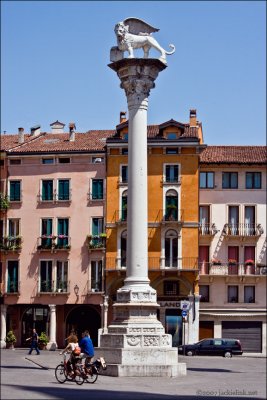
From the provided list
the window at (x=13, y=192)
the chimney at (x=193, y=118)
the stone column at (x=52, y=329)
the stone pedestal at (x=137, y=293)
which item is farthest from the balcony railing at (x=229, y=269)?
the stone pedestal at (x=137, y=293)

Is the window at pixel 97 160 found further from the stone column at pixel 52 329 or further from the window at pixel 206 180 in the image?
the stone column at pixel 52 329

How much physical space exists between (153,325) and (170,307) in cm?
3310

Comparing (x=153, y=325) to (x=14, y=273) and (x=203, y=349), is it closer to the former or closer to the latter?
(x=203, y=349)

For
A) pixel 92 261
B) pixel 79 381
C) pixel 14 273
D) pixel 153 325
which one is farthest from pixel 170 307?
pixel 79 381

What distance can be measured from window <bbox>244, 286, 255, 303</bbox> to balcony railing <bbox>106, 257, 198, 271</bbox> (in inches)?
171

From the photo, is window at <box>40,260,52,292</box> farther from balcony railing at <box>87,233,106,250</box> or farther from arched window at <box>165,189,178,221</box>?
arched window at <box>165,189,178,221</box>

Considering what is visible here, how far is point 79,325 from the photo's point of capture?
72.7 metres

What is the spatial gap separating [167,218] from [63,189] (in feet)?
24.9

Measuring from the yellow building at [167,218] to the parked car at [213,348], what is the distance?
806cm

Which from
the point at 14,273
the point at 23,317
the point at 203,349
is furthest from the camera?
the point at 23,317

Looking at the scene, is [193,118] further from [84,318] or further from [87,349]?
[87,349]

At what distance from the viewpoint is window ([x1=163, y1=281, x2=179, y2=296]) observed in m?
72.0

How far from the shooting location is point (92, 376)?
3188 centimetres

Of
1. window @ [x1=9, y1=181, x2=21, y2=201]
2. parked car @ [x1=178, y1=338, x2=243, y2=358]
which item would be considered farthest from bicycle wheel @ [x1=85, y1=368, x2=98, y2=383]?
window @ [x1=9, y1=181, x2=21, y2=201]
